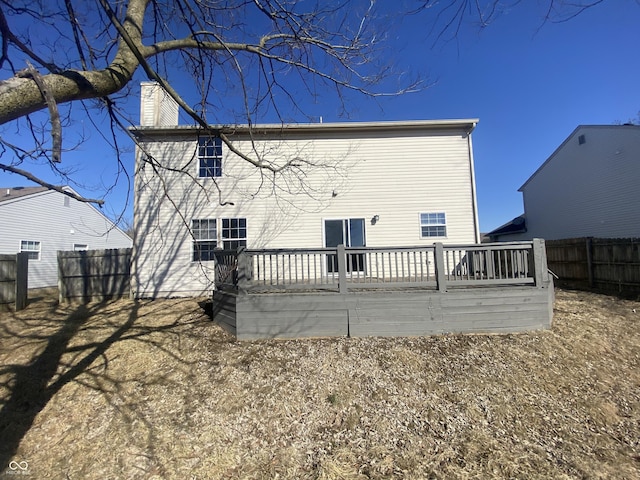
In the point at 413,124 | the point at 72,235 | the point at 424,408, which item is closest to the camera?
the point at 424,408

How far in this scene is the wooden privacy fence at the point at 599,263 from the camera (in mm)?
9586

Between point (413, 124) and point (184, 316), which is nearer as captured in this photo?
point (184, 316)

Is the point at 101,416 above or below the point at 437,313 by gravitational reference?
below

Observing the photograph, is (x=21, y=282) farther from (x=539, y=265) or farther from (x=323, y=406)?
(x=539, y=265)

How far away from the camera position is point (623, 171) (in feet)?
45.8

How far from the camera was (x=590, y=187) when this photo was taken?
15.5m

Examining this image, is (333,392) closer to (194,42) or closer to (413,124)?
(194,42)

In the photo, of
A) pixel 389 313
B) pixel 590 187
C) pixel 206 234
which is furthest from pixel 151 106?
pixel 590 187

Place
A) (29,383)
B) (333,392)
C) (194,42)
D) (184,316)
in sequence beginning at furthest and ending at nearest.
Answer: (184,316), (29,383), (333,392), (194,42)

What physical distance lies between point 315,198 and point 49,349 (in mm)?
7206

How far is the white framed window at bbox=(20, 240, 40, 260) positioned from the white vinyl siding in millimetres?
11642

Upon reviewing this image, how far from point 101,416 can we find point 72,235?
1970 centimetres

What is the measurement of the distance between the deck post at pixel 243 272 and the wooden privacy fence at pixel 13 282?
700cm

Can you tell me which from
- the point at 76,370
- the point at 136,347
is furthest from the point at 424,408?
the point at 76,370
